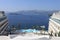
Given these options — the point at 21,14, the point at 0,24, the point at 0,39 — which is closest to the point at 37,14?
the point at 21,14

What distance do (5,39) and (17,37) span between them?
189cm

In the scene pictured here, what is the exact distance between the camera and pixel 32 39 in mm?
7816

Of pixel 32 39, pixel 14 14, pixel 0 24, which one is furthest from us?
pixel 14 14

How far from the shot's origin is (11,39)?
7945mm

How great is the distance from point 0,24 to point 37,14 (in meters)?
95.1

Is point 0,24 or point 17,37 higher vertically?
point 17,37

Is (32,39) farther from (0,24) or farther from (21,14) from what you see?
(21,14)

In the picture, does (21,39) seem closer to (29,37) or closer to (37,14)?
(29,37)

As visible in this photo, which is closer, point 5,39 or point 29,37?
point 29,37

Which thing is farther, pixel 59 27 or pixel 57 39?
pixel 59 27

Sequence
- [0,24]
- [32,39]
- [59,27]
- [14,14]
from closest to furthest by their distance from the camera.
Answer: [32,39] → [59,27] → [0,24] → [14,14]

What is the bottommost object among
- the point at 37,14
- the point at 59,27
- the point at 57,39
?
the point at 37,14

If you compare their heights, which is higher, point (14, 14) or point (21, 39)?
point (21, 39)

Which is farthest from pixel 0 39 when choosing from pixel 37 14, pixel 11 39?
pixel 37 14
